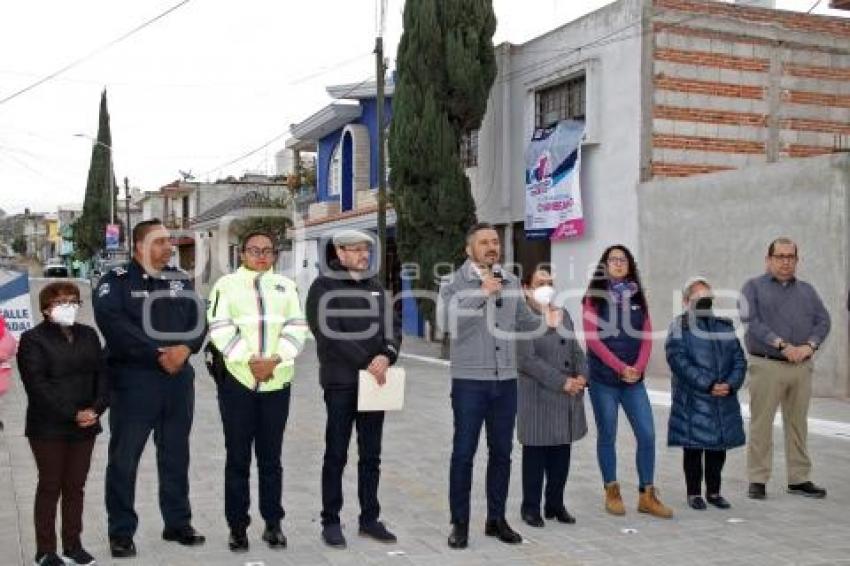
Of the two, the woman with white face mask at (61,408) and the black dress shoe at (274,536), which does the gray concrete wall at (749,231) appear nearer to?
the black dress shoe at (274,536)

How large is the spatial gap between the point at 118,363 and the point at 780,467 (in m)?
5.46

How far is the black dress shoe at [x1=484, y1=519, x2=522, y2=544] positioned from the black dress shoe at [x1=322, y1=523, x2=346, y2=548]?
0.90 meters

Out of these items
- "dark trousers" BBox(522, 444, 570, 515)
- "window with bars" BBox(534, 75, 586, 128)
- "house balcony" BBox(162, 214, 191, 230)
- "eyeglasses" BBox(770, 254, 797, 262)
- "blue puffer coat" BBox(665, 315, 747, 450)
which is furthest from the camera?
"house balcony" BBox(162, 214, 191, 230)

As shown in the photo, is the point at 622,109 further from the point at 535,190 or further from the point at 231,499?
the point at 231,499

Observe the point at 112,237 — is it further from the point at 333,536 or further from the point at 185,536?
the point at 333,536

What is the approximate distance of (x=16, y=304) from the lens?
32.3ft

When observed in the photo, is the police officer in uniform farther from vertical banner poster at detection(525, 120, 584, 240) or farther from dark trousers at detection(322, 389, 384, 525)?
vertical banner poster at detection(525, 120, 584, 240)

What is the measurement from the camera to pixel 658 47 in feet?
49.0

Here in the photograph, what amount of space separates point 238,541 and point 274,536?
0.21m

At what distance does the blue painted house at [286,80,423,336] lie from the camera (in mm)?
24797

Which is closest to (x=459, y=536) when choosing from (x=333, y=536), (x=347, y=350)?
(x=333, y=536)

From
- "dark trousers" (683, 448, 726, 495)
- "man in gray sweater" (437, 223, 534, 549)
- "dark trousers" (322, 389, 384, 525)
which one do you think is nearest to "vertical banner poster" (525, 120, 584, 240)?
"dark trousers" (683, 448, 726, 495)

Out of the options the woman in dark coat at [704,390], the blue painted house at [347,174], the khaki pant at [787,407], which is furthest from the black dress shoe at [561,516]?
the blue painted house at [347,174]

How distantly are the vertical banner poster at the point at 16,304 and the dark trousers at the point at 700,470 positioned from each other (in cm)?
686
